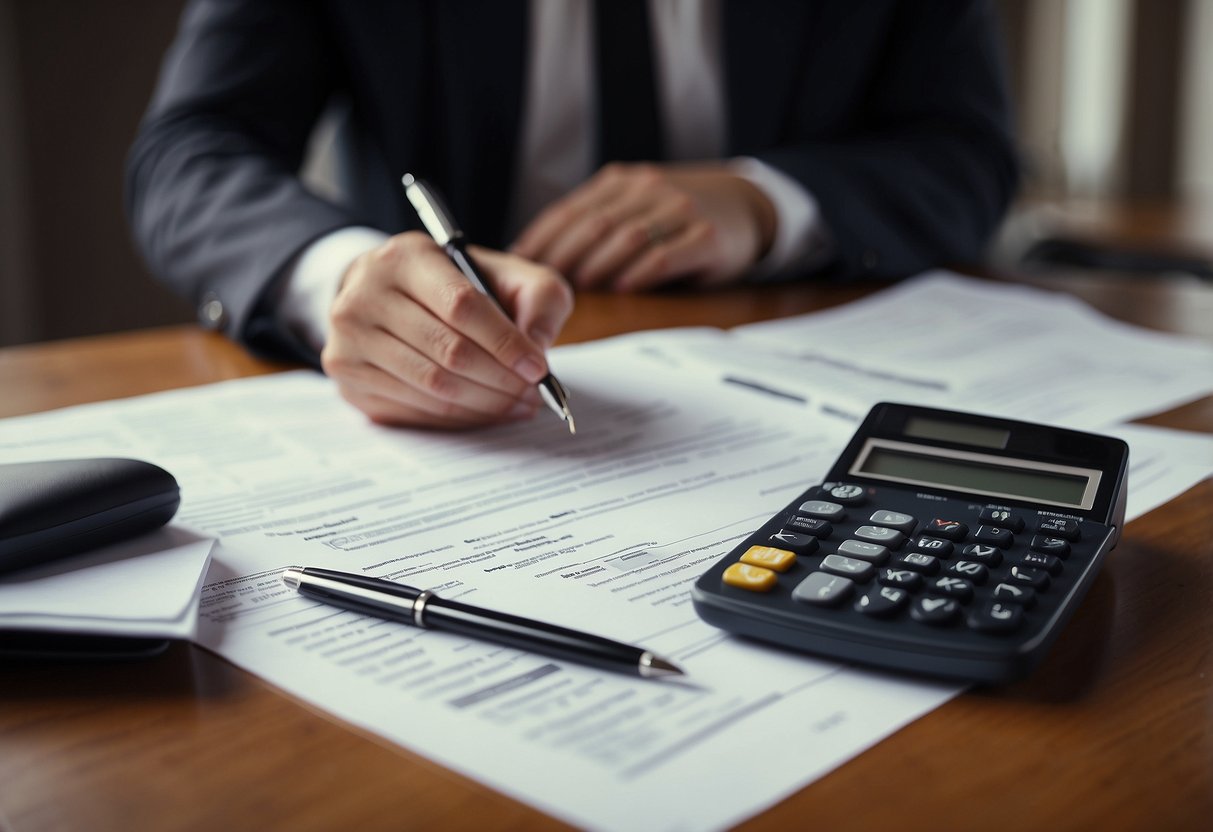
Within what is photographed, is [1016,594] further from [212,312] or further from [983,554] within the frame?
[212,312]

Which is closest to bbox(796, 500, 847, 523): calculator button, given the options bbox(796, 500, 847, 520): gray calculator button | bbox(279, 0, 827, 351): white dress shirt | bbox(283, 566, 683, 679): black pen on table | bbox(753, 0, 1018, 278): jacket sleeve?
bbox(796, 500, 847, 520): gray calculator button

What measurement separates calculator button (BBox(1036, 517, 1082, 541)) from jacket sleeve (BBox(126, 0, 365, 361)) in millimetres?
477

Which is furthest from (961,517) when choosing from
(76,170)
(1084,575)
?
(76,170)

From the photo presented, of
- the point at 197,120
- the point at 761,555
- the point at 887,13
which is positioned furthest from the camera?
the point at 887,13

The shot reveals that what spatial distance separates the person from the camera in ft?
2.38

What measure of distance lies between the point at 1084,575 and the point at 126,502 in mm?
326

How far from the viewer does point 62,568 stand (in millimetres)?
363

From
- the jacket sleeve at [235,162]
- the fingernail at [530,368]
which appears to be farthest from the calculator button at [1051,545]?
the jacket sleeve at [235,162]

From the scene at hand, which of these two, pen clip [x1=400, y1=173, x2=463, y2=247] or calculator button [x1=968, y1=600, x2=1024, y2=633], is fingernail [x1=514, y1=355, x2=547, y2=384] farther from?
calculator button [x1=968, y1=600, x2=1024, y2=633]

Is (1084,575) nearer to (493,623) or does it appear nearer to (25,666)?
(493,623)

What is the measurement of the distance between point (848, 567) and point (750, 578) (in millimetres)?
32

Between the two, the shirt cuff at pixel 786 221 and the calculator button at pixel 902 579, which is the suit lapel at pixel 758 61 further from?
the calculator button at pixel 902 579

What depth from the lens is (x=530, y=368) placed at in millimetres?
528

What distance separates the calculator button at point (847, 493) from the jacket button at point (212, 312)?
0.49 meters
